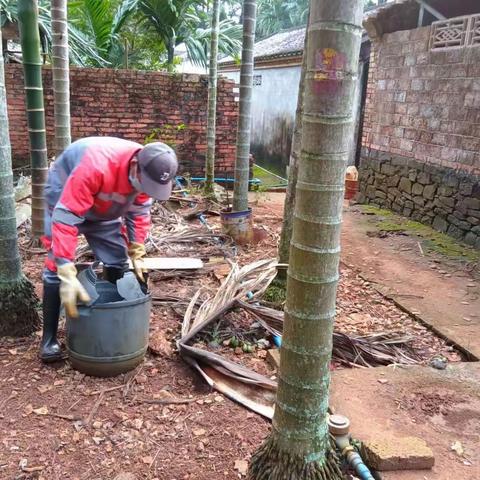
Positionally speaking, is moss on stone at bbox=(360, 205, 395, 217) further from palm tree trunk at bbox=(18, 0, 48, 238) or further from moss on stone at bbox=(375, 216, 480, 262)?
palm tree trunk at bbox=(18, 0, 48, 238)

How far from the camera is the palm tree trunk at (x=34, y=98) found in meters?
4.60

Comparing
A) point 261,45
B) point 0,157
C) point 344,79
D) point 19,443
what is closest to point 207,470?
point 19,443

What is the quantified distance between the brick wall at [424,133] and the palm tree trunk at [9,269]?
539 cm

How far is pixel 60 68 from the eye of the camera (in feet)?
17.2

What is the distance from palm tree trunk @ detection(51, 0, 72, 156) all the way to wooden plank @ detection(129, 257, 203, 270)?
5.23 feet

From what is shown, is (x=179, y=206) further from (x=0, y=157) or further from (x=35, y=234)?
(x=0, y=157)

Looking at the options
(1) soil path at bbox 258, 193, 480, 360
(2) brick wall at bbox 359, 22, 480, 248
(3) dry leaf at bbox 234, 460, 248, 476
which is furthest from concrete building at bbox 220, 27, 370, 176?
(3) dry leaf at bbox 234, 460, 248, 476

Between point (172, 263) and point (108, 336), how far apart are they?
2.14 meters

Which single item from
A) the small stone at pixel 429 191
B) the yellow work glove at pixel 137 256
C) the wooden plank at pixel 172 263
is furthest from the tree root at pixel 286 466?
the small stone at pixel 429 191

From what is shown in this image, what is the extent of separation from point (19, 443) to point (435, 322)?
3302 mm

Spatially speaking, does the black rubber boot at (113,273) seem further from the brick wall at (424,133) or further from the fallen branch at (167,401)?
the brick wall at (424,133)

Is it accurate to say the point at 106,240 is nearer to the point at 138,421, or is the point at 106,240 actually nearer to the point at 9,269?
the point at 9,269

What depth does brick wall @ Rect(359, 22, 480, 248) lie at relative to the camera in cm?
666

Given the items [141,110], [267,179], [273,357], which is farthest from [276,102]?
[273,357]
